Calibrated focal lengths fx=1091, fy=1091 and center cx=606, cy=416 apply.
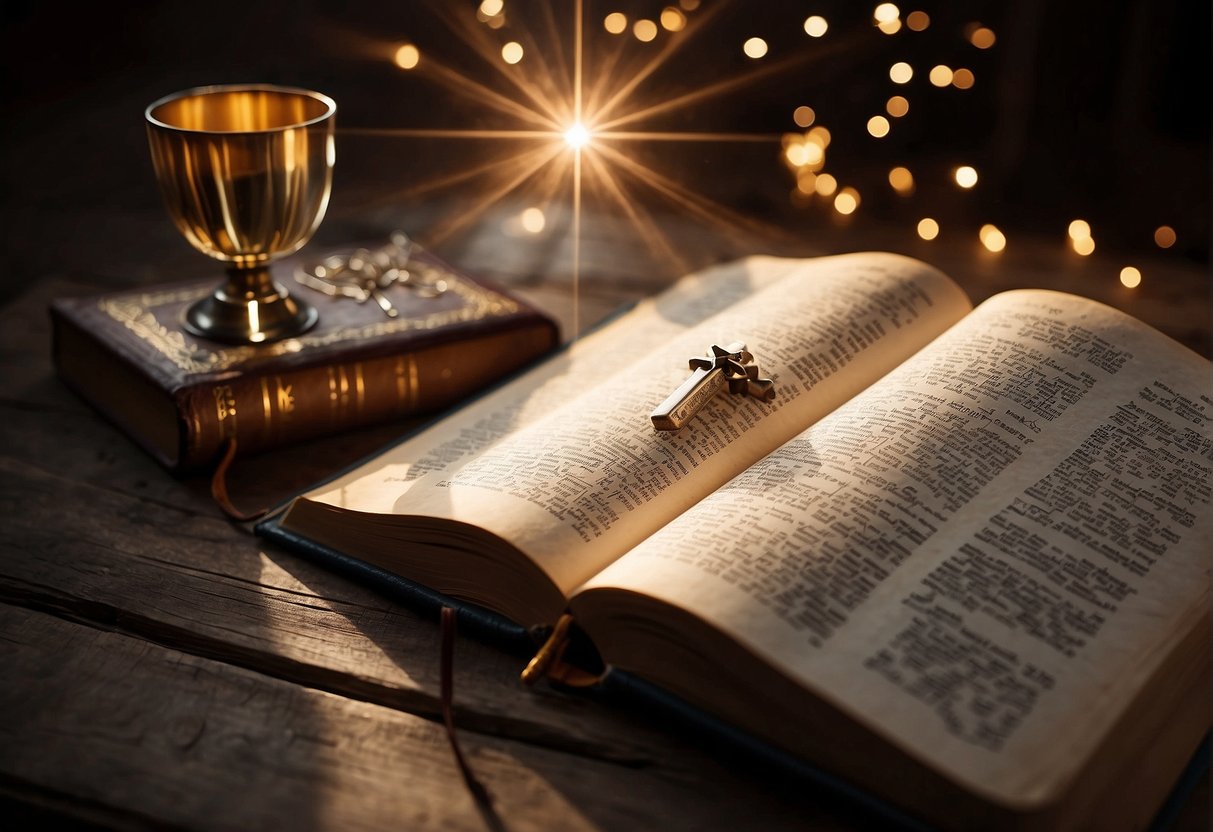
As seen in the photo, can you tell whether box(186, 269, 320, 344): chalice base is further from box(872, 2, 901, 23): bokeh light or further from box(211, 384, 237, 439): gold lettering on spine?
box(872, 2, 901, 23): bokeh light

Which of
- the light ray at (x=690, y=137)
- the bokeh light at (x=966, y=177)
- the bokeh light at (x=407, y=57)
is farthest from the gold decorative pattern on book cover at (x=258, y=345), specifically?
the bokeh light at (x=407, y=57)

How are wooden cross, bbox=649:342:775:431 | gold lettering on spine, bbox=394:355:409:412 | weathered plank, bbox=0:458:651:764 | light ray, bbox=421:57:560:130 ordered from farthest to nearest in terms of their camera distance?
light ray, bbox=421:57:560:130 < gold lettering on spine, bbox=394:355:409:412 < wooden cross, bbox=649:342:775:431 < weathered plank, bbox=0:458:651:764

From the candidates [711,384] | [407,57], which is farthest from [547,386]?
[407,57]

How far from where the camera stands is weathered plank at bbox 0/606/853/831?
2.11ft

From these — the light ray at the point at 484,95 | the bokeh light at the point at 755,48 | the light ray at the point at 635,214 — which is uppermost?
the bokeh light at the point at 755,48

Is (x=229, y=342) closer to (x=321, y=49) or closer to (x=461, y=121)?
(x=461, y=121)

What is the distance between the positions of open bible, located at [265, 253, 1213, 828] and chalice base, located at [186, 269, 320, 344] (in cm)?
20

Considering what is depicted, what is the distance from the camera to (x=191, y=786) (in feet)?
2.17

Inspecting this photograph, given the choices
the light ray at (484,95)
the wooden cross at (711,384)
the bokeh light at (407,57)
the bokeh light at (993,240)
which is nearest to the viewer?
the wooden cross at (711,384)

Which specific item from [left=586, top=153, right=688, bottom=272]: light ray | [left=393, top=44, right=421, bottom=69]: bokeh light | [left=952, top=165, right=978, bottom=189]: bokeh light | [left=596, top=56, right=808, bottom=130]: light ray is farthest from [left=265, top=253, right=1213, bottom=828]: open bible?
[left=393, top=44, right=421, bottom=69]: bokeh light

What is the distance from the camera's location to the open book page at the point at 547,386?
2.94 feet

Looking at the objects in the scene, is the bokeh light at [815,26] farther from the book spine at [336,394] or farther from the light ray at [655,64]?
the book spine at [336,394]

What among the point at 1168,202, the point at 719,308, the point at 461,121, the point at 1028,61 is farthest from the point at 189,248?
the point at 1168,202

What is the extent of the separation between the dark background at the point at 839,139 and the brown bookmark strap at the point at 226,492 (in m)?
0.56
